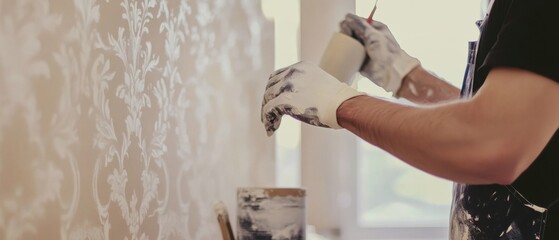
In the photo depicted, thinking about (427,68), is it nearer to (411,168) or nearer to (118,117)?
(411,168)

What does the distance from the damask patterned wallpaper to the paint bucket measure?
0.12 meters

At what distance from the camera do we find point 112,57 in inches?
40.1

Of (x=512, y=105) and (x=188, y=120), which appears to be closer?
(x=512, y=105)

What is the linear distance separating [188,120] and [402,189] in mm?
942

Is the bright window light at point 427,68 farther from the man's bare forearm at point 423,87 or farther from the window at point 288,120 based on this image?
the man's bare forearm at point 423,87

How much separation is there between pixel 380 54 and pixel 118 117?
2.18 ft

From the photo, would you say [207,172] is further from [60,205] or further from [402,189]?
[402,189]

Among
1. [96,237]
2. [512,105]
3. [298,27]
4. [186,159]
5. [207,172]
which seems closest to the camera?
[512,105]

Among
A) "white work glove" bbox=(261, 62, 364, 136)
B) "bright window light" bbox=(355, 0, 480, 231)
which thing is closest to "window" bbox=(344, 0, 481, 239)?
"bright window light" bbox=(355, 0, 480, 231)

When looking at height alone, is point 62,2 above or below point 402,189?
above

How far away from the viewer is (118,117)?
3.44ft

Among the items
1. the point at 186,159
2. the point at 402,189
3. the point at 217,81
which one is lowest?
the point at 402,189

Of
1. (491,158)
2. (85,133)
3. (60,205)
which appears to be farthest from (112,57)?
(491,158)

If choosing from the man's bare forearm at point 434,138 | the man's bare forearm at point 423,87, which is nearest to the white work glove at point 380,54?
the man's bare forearm at point 423,87
